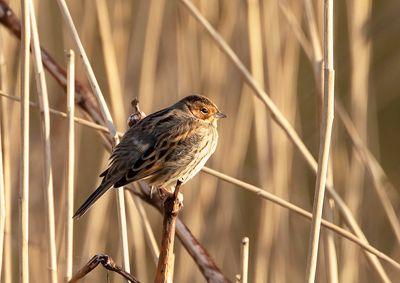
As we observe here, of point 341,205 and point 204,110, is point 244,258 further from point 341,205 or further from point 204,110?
point 204,110

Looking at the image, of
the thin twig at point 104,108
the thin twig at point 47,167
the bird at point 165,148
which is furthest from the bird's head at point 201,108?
the thin twig at point 47,167

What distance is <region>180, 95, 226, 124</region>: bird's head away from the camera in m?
3.23

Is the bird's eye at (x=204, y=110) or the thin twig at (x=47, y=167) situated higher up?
the bird's eye at (x=204, y=110)

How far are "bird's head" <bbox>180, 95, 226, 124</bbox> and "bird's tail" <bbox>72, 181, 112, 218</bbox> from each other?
0.62 meters

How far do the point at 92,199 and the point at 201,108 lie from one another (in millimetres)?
808

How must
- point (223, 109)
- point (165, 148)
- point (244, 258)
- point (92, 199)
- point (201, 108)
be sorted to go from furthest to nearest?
point (223, 109) → point (201, 108) → point (165, 148) → point (92, 199) → point (244, 258)

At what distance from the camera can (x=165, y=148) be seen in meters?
3.00

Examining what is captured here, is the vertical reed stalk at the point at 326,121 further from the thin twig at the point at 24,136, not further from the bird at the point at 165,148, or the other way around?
the thin twig at the point at 24,136

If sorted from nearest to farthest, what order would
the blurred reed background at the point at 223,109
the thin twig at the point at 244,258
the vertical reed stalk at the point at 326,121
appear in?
the vertical reed stalk at the point at 326,121, the thin twig at the point at 244,258, the blurred reed background at the point at 223,109

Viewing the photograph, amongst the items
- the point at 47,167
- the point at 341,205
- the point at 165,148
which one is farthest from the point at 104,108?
the point at 341,205

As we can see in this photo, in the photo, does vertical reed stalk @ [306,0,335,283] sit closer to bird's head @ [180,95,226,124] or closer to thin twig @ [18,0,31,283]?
thin twig @ [18,0,31,283]

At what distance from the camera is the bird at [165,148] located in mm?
2818

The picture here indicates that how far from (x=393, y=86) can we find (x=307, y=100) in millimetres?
678

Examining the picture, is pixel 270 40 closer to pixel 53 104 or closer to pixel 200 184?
pixel 200 184
